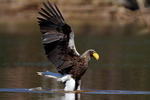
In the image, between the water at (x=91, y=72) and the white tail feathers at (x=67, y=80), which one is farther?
the white tail feathers at (x=67, y=80)

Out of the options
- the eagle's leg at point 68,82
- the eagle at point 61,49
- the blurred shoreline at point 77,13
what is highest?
the blurred shoreline at point 77,13

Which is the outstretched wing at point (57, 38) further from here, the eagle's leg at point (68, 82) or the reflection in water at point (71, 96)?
the reflection in water at point (71, 96)

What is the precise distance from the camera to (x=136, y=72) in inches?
626

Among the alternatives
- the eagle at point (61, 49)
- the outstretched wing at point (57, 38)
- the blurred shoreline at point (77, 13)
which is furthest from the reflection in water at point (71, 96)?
the blurred shoreline at point (77, 13)

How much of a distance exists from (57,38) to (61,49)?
9.9 inches

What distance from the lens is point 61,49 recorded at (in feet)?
38.7

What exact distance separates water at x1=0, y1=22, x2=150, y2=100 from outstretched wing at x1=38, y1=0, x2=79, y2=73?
68 cm

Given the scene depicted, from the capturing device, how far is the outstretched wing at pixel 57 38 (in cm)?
1162

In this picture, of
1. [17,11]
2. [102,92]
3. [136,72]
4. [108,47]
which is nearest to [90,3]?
[17,11]

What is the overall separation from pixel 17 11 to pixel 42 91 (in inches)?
1296

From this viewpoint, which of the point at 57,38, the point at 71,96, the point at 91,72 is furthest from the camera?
the point at 91,72

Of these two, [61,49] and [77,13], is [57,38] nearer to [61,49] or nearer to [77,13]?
[61,49]

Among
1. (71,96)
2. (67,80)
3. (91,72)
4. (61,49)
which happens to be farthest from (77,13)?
(71,96)

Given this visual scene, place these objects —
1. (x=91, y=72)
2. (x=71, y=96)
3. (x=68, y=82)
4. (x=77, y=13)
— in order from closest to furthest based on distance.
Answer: (x=71, y=96), (x=68, y=82), (x=91, y=72), (x=77, y=13)
